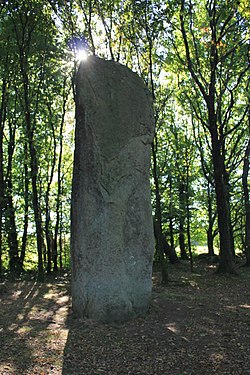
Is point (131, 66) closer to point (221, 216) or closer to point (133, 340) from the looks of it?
point (221, 216)

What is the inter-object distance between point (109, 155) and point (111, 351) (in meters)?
3.65

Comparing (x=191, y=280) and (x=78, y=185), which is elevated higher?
(x=78, y=185)

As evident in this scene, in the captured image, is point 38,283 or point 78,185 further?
point 38,283

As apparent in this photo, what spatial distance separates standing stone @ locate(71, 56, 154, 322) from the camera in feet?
22.6

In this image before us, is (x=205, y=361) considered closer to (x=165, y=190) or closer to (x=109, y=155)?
(x=109, y=155)

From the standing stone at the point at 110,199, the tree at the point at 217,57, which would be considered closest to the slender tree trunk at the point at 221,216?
the tree at the point at 217,57

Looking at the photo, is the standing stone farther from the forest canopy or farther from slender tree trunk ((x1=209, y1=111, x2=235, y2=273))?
slender tree trunk ((x1=209, y1=111, x2=235, y2=273))

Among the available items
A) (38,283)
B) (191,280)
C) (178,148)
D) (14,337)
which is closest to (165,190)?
(178,148)

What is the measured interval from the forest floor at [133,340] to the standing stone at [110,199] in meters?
0.55

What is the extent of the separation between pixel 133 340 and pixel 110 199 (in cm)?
264

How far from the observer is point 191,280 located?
12.9m

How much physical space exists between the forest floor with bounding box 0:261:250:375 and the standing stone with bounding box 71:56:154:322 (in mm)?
551

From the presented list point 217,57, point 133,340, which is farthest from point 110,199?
point 217,57

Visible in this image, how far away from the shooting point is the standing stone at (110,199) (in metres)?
6.90
